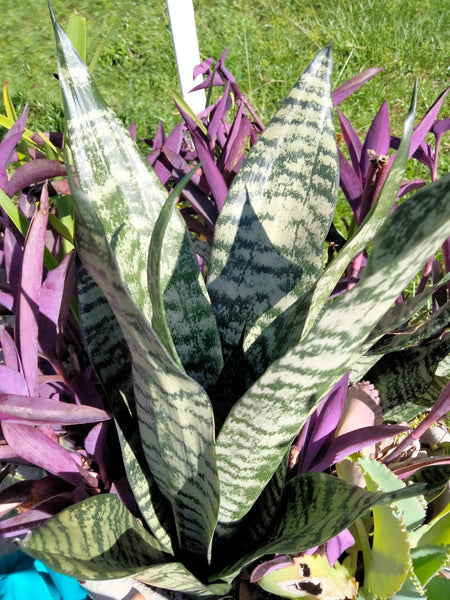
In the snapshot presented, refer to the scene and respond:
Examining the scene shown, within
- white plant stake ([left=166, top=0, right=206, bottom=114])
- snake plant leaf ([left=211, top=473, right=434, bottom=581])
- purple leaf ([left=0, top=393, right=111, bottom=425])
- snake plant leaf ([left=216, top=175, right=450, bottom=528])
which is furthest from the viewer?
white plant stake ([left=166, top=0, right=206, bottom=114])

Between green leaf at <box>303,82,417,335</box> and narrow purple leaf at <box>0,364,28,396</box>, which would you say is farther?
narrow purple leaf at <box>0,364,28,396</box>

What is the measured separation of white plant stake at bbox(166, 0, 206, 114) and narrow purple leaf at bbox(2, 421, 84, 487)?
2.30ft

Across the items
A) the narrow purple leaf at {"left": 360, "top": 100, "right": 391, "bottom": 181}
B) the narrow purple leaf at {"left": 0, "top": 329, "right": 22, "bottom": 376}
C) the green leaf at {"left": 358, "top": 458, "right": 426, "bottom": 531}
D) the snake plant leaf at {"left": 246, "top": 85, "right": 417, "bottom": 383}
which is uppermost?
the narrow purple leaf at {"left": 360, "top": 100, "right": 391, "bottom": 181}

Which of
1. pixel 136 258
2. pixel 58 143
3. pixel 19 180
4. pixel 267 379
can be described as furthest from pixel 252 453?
pixel 58 143

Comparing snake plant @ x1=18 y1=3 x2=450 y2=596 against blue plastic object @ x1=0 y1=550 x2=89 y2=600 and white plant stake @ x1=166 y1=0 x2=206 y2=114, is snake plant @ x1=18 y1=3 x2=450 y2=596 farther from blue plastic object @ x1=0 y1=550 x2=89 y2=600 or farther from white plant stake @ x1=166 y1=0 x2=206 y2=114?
white plant stake @ x1=166 y1=0 x2=206 y2=114

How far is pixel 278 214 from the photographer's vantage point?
26.3 inches

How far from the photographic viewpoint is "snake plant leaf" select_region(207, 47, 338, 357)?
65 centimetres

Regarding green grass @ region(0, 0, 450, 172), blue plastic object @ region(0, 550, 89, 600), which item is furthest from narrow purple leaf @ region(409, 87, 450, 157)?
green grass @ region(0, 0, 450, 172)

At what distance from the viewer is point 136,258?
0.59 metres

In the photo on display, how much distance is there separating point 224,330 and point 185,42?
0.68 meters

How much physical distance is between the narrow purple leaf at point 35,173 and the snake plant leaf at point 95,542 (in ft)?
1.28

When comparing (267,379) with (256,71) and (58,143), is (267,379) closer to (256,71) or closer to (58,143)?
(58,143)

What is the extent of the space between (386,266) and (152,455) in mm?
338

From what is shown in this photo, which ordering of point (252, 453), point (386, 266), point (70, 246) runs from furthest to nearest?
1. point (70, 246)
2. point (252, 453)
3. point (386, 266)
